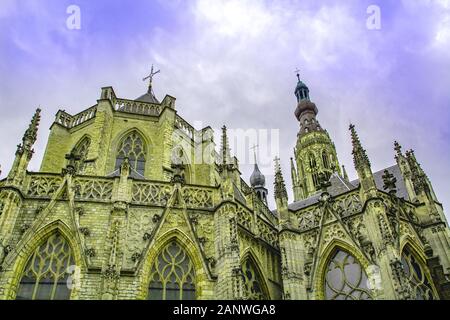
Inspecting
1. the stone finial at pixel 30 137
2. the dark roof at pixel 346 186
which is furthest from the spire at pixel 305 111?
the stone finial at pixel 30 137

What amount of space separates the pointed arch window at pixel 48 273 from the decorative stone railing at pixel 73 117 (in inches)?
339

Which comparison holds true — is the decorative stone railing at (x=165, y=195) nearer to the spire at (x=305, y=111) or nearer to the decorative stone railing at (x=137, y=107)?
the decorative stone railing at (x=137, y=107)

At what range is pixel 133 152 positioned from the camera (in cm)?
1745

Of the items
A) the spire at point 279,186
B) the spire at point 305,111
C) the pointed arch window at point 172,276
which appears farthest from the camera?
the spire at point 305,111

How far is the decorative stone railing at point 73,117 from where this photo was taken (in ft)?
60.6

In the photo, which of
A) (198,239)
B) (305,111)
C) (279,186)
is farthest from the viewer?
(305,111)

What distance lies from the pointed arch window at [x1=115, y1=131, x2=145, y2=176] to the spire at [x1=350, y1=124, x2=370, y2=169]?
862 cm

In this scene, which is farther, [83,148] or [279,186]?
[83,148]

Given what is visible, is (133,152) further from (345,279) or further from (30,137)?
(345,279)

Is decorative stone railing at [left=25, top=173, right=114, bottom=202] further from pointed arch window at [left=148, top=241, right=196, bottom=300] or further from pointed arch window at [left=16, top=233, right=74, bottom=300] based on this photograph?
pointed arch window at [left=148, top=241, right=196, bottom=300]

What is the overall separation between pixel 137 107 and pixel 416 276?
534 inches

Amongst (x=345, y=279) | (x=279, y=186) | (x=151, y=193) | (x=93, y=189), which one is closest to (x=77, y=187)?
(x=93, y=189)

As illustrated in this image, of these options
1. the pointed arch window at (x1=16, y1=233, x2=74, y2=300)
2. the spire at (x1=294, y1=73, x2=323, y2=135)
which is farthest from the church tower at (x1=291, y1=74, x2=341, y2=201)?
the pointed arch window at (x1=16, y1=233, x2=74, y2=300)

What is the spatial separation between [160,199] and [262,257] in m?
3.96
